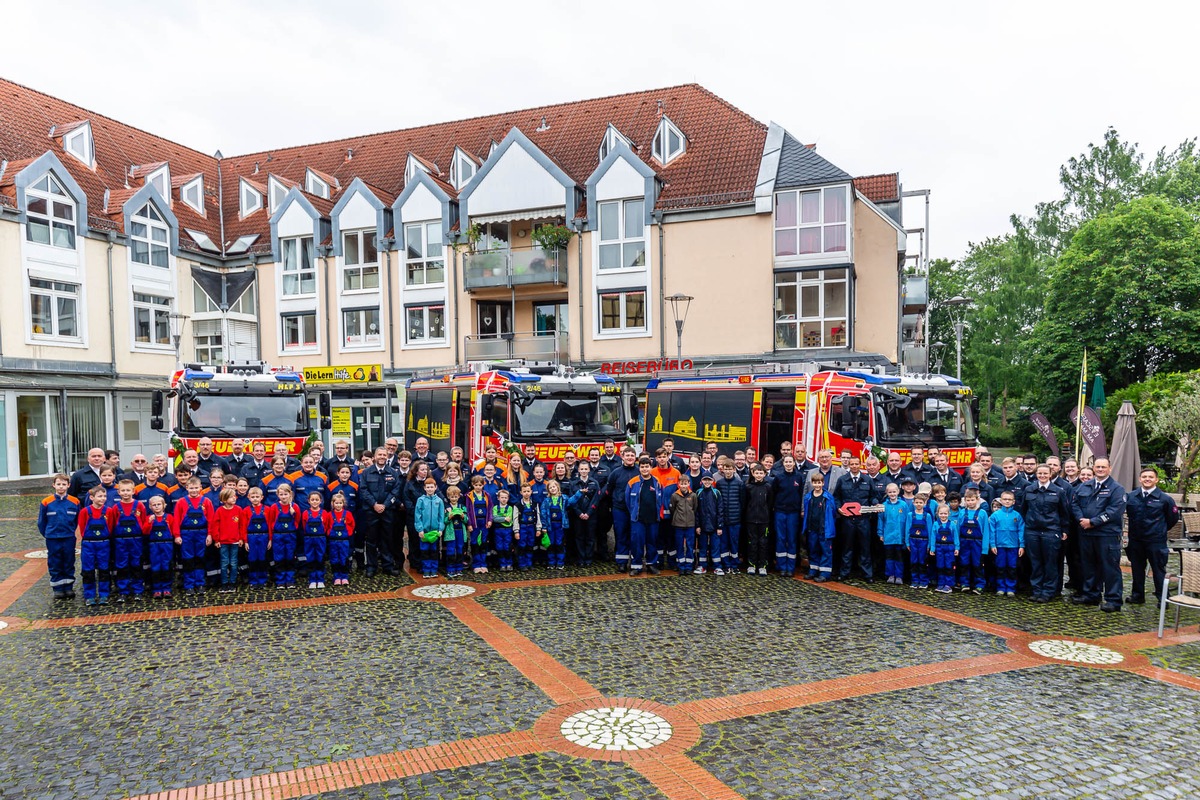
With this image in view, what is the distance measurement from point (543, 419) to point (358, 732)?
9122mm

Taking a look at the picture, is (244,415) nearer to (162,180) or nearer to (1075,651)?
(1075,651)

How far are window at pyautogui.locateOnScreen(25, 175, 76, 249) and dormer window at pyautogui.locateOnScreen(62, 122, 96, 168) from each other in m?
4.74

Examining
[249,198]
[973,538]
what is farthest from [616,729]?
[249,198]

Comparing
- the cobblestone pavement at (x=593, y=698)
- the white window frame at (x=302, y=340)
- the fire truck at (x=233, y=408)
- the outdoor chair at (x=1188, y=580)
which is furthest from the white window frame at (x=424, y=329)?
the outdoor chair at (x=1188, y=580)

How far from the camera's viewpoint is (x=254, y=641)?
8.02 metres

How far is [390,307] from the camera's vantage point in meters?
31.1

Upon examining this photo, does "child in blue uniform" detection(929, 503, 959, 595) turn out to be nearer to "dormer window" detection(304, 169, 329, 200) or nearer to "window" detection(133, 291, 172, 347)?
"window" detection(133, 291, 172, 347)

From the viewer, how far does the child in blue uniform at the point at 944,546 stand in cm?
996

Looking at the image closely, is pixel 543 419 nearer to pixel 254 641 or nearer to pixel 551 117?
pixel 254 641

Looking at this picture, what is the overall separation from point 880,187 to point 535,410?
18.1 meters

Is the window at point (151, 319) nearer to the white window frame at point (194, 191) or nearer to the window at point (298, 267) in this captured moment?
the window at point (298, 267)

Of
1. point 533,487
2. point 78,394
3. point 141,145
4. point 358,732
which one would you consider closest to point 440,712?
point 358,732

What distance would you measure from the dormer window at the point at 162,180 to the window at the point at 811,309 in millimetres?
24328

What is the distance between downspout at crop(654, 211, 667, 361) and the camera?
27922mm
